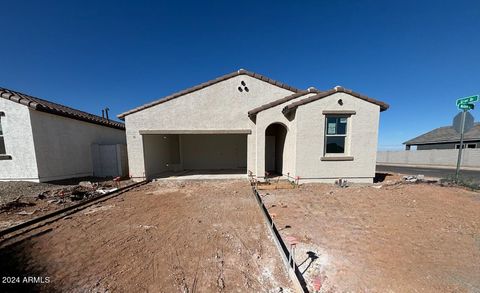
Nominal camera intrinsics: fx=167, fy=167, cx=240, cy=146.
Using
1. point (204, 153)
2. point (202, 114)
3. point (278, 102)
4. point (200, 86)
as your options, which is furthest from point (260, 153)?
point (204, 153)

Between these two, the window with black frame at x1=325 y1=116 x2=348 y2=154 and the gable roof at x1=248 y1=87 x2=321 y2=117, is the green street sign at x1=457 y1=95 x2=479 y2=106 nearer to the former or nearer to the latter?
the window with black frame at x1=325 y1=116 x2=348 y2=154

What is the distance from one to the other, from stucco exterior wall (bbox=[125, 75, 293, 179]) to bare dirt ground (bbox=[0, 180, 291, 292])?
4.47 meters

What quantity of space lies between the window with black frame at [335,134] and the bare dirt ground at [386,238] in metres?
2.36

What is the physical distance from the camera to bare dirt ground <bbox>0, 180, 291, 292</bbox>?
239 centimetres

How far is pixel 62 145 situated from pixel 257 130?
10026 millimetres

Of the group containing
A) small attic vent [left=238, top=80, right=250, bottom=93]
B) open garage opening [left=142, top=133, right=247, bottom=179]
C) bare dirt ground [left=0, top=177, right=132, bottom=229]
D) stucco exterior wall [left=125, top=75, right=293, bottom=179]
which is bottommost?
bare dirt ground [left=0, top=177, right=132, bottom=229]

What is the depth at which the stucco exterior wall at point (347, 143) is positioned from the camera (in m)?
7.50

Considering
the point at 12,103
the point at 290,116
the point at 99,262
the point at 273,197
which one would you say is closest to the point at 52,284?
the point at 99,262

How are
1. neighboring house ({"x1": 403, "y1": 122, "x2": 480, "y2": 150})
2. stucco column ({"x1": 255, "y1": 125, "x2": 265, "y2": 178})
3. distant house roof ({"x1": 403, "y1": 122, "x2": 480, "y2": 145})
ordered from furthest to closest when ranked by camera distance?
distant house roof ({"x1": 403, "y1": 122, "x2": 480, "y2": 145}) < neighboring house ({"x1": 403, "y1": 122, "x2": 480, "y2": 150}) < stucco column ({"x1": 255, "y1": 125, "x2": 265, "y2": 178})

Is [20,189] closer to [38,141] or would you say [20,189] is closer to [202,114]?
[38,141]

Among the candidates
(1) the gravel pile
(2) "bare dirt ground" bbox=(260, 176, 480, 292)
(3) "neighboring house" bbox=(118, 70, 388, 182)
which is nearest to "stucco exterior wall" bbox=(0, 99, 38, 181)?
(1) the gravel pile

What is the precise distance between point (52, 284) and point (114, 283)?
892mm

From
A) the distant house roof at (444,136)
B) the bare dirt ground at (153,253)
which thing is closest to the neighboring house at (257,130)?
the bare dirt ground at (153,253)

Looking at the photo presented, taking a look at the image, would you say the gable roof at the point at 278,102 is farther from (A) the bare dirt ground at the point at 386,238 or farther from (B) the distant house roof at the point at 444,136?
(B) the distant house roof at the point at 444,136
